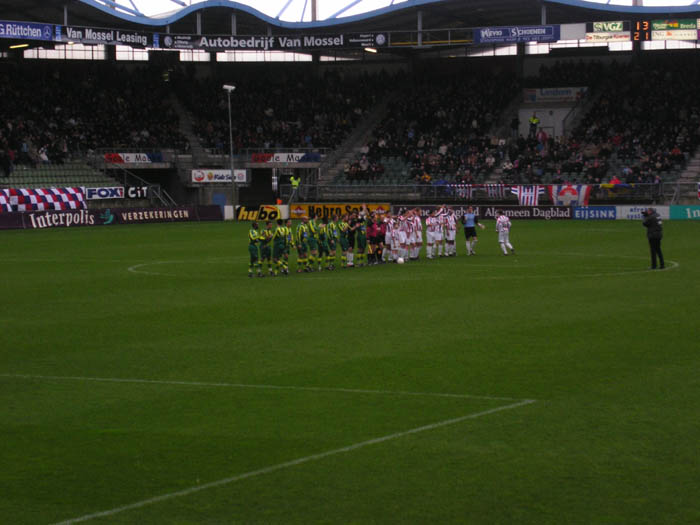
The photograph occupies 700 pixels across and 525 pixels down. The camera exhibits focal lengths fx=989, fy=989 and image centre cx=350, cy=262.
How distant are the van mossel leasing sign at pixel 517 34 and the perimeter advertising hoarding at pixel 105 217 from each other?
753 inches

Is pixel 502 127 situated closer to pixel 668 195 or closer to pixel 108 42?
pixel 668 195

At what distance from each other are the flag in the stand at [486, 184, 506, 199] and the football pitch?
30.6 m

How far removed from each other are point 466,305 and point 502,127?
46529 millimetres

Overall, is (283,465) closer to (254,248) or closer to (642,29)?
(254,248)

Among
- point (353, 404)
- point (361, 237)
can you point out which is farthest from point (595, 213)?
point (353, 404)

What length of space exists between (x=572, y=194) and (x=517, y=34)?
12010 millimetres

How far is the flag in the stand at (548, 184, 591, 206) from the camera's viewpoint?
172ft

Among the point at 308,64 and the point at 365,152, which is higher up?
the point at 308,64

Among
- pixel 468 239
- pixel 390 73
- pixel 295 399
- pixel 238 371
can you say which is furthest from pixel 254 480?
pixel 390 73

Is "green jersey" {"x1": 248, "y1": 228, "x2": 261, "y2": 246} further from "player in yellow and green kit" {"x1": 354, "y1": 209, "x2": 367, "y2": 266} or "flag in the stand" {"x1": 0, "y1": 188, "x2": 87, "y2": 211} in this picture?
"flag in the stand" {"x1": 0, "y1": 188, "x2": 87, "y2": 211}

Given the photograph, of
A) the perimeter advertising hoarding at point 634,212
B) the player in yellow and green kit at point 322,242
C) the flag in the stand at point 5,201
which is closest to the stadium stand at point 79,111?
the flag in the stand at point 5,201

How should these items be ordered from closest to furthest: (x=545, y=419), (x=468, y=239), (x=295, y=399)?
(x=545, y=419)
(x=295, y=399)
(x=468, y=239)

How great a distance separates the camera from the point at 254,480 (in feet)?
28.1

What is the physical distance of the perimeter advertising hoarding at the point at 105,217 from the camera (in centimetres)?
4891
